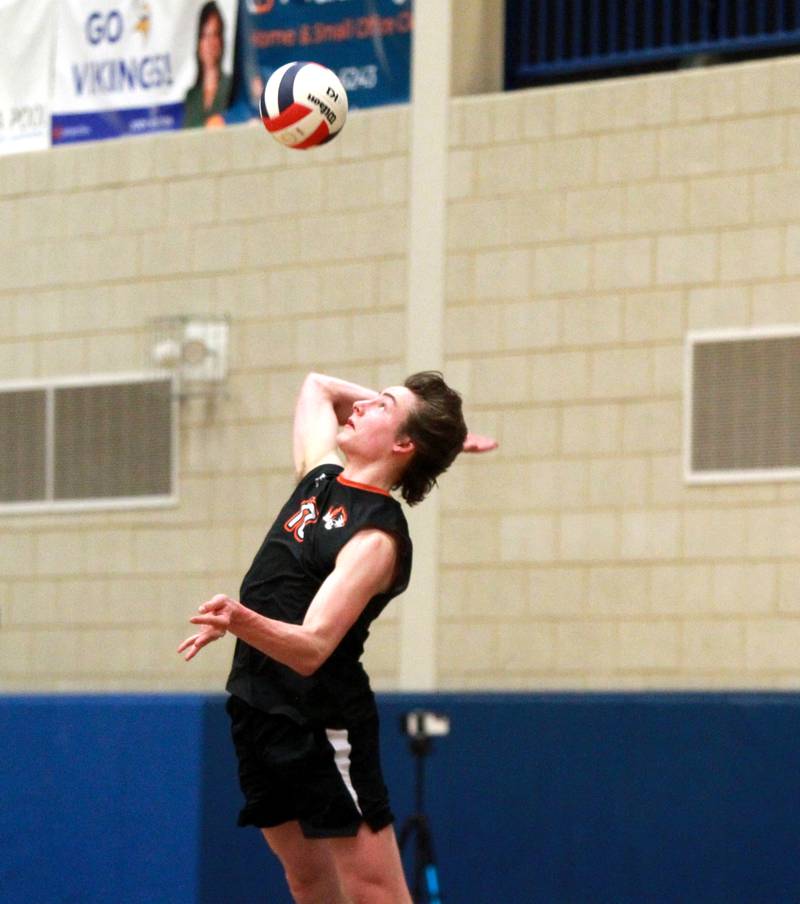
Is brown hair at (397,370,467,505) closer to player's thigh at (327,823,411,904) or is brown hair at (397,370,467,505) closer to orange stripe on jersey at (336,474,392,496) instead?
orange stripe on jersey at (336,474,392,496)

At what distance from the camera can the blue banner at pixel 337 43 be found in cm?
1037

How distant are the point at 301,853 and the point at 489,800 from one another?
242 cm

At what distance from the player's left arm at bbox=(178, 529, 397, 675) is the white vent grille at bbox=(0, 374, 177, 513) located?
615cm

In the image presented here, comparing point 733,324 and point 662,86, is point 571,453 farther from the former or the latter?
point 662,86

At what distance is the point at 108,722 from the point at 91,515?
3.62 metres

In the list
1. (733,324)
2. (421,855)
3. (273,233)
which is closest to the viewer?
(421,855)

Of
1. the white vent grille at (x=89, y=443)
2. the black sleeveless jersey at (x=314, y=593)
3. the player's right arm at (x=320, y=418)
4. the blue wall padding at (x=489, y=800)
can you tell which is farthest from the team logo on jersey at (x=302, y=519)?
the white vent grille at (x=89, y=443)

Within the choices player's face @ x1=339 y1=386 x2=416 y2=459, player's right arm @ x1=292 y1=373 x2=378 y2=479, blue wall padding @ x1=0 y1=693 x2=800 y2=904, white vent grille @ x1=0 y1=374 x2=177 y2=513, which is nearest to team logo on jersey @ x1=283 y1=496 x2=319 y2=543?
player's face @ x1=339 y1=386 x2=416 y2=459

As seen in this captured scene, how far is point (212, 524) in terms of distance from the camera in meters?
10.5

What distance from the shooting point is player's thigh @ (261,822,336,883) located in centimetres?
476

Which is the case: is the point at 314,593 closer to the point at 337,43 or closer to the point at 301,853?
the point at 301,853

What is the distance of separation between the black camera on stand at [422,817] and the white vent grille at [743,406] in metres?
2.58

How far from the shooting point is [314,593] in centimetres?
478

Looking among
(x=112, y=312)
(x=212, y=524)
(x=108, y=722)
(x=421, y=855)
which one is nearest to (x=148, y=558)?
(x=212, y=524)
